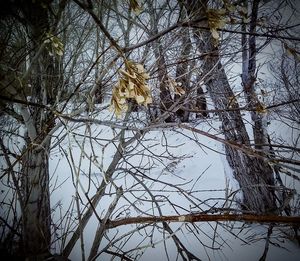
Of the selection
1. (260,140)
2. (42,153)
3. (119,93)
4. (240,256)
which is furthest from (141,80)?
(260,140)

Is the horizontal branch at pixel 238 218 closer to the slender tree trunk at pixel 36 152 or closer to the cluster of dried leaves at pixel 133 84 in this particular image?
the cluster of dried leaves at pixel 133 84

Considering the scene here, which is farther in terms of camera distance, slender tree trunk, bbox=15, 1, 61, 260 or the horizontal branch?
slender tree trunk, bbox=15, 1, 61, 260

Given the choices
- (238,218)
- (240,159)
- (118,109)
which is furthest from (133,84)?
(240,159)

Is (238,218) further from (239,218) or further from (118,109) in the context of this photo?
(118,109)

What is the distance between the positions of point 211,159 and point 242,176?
414 centimetres

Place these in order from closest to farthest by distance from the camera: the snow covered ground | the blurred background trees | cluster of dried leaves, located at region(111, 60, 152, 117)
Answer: cluster of dried leaves, located at region(111, 60, 152, 117), the blurred background trees, the snow covered ground

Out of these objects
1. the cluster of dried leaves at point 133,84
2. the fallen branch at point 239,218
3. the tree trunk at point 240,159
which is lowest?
the fallen branch at point 239,218

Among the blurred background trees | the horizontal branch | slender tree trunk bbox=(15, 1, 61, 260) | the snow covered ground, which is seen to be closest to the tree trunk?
the blurred background trees

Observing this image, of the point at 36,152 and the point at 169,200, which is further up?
the point at 36,152

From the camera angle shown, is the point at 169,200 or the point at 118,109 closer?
the point at 118,109

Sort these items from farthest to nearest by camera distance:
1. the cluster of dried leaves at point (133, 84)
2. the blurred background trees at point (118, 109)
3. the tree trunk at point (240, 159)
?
the tree trunk at point (240, 159)
the blurred background trees at point (118, 109)
the cluster of dried leaves at point (133, 84)

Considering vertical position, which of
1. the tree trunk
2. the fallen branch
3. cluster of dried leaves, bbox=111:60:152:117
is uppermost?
the tree trunk

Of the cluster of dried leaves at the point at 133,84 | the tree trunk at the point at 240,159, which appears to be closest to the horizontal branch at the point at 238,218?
the cluster of dried leaves at the point at 133,84

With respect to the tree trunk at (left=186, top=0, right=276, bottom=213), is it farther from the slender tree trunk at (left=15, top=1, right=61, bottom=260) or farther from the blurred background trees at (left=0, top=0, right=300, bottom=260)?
the slender tree trunk at (left=15, top=1, right=61, bottom=260)
